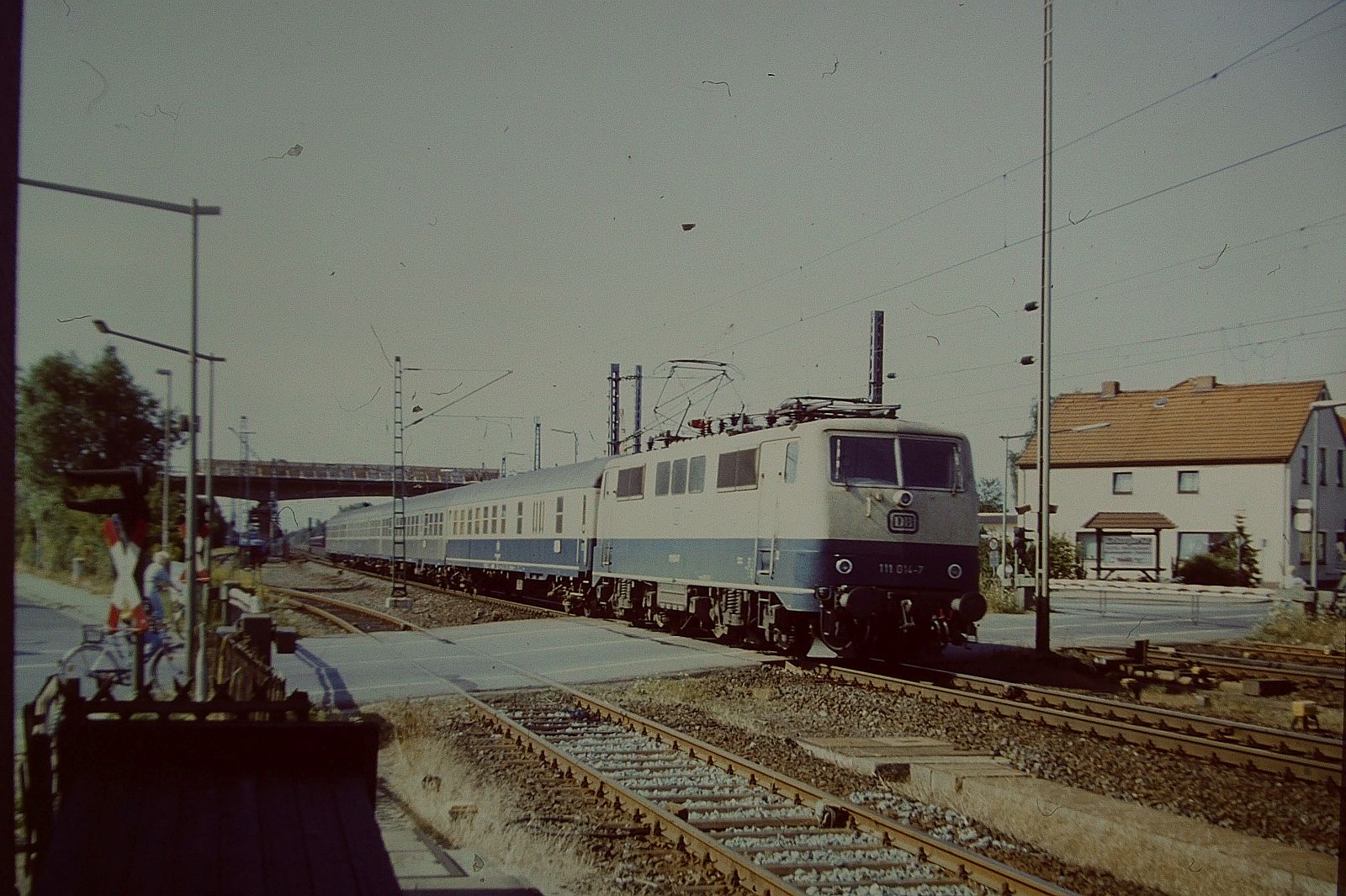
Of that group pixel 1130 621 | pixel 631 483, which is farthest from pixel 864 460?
pixel 1130 621

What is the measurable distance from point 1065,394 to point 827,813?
4631 centimetres

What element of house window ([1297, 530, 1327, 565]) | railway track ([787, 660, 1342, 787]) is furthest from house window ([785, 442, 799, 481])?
house window ([1297, 530, 1327, 565])

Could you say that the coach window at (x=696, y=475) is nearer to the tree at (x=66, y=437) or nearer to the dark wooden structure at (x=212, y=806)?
the tree at (x=66, y=437)

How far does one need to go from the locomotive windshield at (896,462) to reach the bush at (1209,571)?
92.2 feet

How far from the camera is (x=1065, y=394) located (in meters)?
50.2

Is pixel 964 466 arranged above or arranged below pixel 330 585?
above

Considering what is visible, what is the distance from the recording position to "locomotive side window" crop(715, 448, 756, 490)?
620 inches

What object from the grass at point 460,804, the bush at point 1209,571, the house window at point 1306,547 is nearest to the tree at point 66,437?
the grass at point 460,804

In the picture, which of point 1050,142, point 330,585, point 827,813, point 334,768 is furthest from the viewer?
point 330,585

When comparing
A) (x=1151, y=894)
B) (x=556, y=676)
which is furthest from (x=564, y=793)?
(x=556, y=676)

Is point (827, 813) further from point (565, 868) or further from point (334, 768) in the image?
point (334, 768)

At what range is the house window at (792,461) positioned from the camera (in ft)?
47.9

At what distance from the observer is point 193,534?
46.5 ft

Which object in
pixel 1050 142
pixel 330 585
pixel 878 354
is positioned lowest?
pixel 330 585
